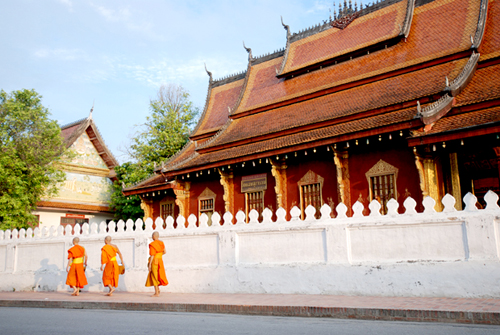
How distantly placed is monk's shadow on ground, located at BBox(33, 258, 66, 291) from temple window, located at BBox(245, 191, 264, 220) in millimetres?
6163

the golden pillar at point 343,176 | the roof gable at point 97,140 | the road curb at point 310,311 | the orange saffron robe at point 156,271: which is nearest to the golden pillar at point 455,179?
the golden pillar at point 343,176

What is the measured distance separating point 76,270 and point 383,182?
8207mm

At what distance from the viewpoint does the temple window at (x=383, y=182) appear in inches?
486

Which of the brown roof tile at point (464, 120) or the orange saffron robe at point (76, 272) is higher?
the brown roof tile at point (464, 120)

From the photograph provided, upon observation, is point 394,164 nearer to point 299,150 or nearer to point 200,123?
point 299,150

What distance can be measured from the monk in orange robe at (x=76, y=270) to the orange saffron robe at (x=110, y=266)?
84 centimetres

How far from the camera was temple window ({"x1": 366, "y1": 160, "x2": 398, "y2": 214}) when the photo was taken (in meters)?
12.3

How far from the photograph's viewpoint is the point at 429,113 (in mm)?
10555

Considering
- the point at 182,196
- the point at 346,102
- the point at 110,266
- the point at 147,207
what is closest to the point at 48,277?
the point at 110,266

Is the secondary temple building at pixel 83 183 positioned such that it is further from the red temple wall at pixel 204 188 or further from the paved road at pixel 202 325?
the paved road at pixel 202 325

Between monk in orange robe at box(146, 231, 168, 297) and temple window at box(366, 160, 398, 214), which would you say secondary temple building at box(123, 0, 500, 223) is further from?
monk in orange robe at box(146, 231, 168, 297)

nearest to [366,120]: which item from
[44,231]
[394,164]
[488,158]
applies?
[394,164]

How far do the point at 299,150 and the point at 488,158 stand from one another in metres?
4.86

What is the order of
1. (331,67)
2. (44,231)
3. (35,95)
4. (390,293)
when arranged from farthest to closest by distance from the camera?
(35,95)
(331,67)
(44,231)
(390,293)
